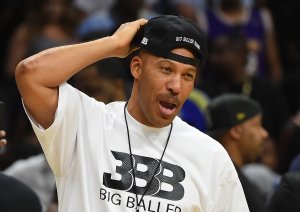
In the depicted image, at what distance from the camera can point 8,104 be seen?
847 cm

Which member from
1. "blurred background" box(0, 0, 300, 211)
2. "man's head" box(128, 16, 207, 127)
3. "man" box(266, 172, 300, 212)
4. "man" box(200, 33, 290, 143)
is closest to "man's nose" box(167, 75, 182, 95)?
"man's head" box(128, 16, 207, 127)

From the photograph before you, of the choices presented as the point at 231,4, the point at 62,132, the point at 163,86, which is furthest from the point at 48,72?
the point at 231,4

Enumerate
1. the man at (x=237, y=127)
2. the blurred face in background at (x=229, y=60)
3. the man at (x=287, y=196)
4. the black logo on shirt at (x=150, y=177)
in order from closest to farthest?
the black logo on shirt at (x=150, y=177), the man at (x=287, y=196), the man at (x=237, y=127), the blurred face in background at (x=229, y=60)

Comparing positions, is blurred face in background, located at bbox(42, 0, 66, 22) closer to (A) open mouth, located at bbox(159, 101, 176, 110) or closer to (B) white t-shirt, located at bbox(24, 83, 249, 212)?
(B) white t-shirt, located at bbox(24, 83, 249, 212)

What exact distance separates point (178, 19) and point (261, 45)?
5.31 meters

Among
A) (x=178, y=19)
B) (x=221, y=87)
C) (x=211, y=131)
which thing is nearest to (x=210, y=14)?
(x=221, y=87)

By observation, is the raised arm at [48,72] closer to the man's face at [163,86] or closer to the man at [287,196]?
the man's face at [163,86]

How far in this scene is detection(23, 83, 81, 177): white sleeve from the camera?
4.14 meters

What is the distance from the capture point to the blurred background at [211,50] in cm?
776

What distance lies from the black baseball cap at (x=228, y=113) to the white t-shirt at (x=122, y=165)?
2059 millimetres

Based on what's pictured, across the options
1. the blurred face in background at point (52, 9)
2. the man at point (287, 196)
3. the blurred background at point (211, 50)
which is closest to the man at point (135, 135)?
the man at point (287, 196)

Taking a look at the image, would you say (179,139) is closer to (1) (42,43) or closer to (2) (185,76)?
(2) (185,76)

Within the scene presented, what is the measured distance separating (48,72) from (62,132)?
28 centimetres

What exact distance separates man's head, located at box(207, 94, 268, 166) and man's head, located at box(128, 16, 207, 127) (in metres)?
2.07
